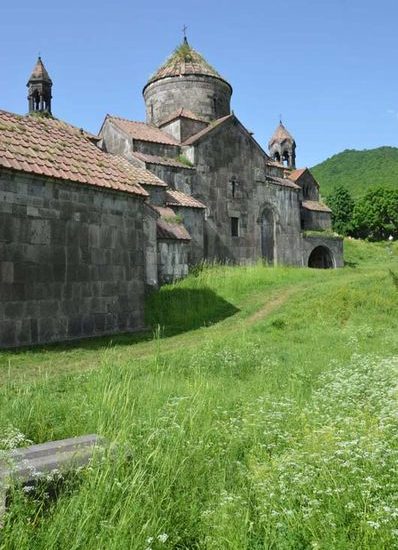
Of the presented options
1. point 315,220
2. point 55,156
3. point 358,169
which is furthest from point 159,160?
point 358,169

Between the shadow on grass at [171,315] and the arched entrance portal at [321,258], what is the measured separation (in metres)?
13.7

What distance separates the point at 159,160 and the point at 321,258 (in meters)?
11.8

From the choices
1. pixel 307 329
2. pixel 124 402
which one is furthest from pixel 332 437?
pixel 307 329

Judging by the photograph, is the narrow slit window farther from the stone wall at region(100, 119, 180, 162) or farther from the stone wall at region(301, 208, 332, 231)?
the stone wall at region(301, 208, 332, 231)

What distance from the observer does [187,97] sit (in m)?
20.5

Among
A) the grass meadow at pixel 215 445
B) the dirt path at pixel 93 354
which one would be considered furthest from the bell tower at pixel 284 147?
the grass meadow at pixel 215 445

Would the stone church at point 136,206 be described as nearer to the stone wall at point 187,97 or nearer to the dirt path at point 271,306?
the stone wall at point 187,97

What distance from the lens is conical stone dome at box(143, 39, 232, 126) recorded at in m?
20.6

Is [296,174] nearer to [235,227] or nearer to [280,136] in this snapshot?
[280,136]

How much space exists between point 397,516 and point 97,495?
1423 mm

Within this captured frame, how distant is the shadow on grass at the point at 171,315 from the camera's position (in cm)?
800

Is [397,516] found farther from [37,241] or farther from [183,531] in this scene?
[37,241]

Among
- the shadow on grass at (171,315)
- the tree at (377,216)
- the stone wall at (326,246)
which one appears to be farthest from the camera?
the tree at (377,216)

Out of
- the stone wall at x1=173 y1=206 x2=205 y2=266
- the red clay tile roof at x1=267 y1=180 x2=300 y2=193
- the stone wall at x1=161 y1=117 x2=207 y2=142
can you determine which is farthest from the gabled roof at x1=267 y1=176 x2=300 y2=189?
the stone wall at x1=173 y1=206 x2=205 y2=266
